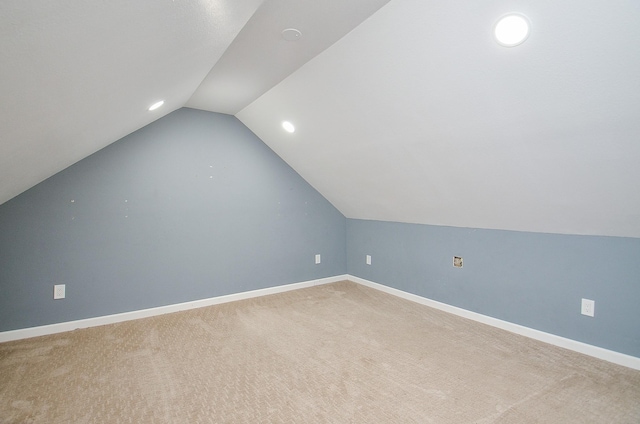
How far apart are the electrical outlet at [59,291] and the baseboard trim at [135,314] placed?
23cm

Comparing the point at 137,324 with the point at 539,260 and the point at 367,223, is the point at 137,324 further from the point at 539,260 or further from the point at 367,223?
the point at 539,260

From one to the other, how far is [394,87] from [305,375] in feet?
6.59

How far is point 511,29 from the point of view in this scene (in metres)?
1.58

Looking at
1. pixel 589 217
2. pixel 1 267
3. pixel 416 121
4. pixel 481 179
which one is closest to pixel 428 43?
pixel 416 121

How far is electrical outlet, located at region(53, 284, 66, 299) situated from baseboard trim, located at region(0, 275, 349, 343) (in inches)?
9.2

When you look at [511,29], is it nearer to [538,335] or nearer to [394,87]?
[394,87]

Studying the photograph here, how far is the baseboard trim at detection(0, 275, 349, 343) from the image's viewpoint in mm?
2748

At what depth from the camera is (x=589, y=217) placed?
2350 mm

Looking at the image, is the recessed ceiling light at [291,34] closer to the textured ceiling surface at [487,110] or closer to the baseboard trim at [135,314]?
the textured ceiling surface at [487,110]

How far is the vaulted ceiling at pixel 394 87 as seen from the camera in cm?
122

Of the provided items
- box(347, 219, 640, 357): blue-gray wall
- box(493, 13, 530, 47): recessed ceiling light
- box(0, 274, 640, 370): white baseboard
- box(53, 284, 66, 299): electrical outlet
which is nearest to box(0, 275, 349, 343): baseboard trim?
box(0, 274, 640, 370): white baseboard

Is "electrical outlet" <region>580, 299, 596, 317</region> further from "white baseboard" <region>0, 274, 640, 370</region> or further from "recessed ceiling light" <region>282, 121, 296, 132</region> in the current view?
"recessed ceiling light" <region>282, 121, 296, 132</region>

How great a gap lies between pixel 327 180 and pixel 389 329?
1.88 m

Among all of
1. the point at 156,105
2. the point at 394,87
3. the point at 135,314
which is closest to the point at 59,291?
the point at 135,314
